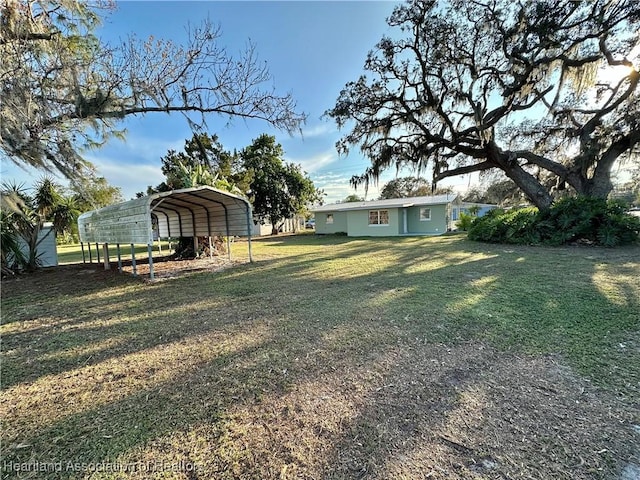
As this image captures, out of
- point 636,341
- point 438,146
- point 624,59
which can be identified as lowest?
point 636,341

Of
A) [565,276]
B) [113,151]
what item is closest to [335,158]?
[113,151]

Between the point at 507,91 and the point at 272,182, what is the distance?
725 inches

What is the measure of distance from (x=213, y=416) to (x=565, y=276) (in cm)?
692

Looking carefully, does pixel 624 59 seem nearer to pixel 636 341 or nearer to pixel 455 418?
pixel 636 341

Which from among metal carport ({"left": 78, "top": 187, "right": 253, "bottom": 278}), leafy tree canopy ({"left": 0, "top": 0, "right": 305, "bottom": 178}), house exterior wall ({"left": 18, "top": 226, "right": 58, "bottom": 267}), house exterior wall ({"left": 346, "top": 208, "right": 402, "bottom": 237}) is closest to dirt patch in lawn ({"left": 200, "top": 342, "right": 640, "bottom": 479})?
metal carport ({"left": 78, "top": 187, "right": 253, "bottom": 278})

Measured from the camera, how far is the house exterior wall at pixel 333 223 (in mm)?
23938

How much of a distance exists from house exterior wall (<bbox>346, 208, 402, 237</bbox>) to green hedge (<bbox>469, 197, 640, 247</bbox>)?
8.07 meters

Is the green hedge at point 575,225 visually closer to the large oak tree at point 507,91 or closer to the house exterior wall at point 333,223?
the large oak tree at point 507,91

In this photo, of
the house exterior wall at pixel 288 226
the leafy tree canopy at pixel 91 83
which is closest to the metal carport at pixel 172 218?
the leafy tree canopy at pixel 91 83

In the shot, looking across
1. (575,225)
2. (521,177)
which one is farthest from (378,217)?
(575,225)

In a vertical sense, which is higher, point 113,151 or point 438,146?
point 438,146

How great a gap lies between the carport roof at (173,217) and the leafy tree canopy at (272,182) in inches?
500

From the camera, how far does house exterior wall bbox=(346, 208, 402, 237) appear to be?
65.0ft

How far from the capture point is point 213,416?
2039 mm
